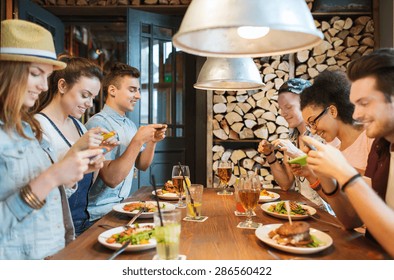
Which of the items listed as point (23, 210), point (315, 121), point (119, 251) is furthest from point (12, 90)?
point (315, 121)

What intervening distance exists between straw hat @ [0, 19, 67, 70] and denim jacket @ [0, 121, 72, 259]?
22 cm

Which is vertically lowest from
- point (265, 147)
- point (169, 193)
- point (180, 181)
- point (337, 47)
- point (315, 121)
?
point (169, 193)

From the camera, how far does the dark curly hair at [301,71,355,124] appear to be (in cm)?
194

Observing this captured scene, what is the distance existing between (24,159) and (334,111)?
1.55 metres

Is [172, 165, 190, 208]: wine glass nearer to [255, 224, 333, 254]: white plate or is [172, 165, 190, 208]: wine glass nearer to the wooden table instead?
the wooden table

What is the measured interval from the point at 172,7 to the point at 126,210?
2719 millimetres

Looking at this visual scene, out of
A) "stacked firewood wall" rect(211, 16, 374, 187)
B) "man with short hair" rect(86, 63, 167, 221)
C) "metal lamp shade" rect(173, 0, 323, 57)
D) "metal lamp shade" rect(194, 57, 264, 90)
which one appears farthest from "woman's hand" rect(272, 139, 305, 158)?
"stacked firewood wall" rect(211, 16, 374, 187)

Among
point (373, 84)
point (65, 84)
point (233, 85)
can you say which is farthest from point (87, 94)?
point (373, 84)

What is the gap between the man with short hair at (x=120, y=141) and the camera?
2.06 meters

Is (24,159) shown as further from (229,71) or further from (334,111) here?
(334,111)

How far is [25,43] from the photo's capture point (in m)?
Result: 1.15

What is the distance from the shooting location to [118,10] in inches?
147

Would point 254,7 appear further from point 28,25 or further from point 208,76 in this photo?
point 208,76

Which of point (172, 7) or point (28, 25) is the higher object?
point (172, 7)
